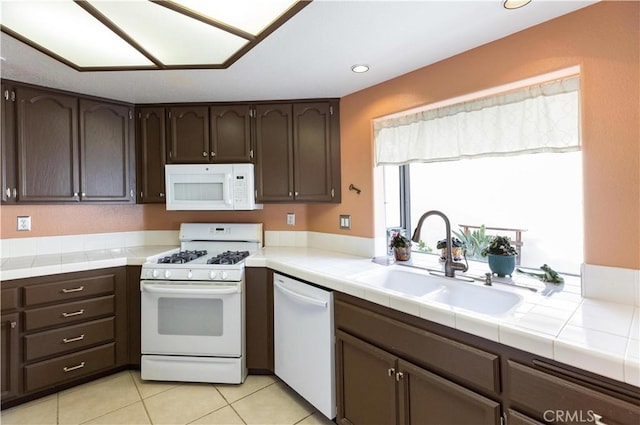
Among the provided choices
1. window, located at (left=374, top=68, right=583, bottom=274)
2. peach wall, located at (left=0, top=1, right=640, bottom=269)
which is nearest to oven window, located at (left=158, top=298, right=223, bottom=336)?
window, located at (left=374, top=68, right=583, bottom=274)

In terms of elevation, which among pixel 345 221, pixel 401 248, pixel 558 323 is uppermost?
pixel 345 221

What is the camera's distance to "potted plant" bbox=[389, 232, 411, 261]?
6.85 feet

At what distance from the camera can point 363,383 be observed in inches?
60.7

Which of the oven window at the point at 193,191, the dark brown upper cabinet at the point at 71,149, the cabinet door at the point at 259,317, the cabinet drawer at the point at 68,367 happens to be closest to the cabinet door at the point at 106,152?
the dark brown upper cabinet at the point at 71,149

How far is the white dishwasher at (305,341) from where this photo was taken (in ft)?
5.64

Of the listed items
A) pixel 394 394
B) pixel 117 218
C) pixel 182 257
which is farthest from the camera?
pixel 117 218

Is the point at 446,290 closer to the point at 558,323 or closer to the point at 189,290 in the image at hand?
the point at 558,323

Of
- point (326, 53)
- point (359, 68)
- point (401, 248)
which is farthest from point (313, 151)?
point (401, 248)

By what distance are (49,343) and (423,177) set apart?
285cm

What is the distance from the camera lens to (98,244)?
264 cm

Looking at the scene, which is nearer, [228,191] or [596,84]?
[596,84]

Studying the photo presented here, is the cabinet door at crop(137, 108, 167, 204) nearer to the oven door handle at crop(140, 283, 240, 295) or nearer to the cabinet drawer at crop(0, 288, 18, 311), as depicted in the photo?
the oven door handle at crop(140, 283, 240, 295)

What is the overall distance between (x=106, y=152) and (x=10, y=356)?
1531 mm

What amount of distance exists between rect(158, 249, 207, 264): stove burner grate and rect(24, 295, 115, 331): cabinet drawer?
0.45 metres
